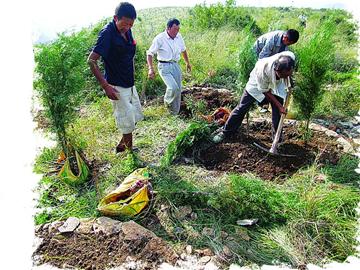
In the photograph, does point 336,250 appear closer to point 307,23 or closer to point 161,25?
point 161,25

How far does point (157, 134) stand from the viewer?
5340 mm

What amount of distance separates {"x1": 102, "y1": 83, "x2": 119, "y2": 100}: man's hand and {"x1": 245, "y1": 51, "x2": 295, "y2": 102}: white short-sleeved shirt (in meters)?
1.79

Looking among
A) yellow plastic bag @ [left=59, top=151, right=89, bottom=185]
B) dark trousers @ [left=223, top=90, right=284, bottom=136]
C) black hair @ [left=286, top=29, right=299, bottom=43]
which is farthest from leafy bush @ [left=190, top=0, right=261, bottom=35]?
yellow plastic bag @ [left=59, top=151, right=89, bottom=185]

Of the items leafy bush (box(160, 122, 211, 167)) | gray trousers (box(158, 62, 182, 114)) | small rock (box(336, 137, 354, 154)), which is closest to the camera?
leafy bush (box(160, 122, 211, 167))

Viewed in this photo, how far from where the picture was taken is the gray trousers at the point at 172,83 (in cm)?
605

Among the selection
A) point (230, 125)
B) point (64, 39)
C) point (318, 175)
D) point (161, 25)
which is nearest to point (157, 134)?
point (230, 125)

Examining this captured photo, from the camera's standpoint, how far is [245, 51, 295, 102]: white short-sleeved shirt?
4320 millimetres

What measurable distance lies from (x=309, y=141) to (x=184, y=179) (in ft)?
6.53

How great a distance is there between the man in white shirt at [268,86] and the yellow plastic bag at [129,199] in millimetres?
1630

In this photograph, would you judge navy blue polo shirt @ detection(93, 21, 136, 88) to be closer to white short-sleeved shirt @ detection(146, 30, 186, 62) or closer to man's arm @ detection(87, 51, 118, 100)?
man's arm @ detection(87, 51, 118, 100)

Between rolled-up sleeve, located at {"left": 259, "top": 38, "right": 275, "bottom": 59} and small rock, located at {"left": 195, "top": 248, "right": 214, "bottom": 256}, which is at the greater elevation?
rolled-up sleeve, located at {"left": 259, "top": 38, "right": 275, "bottom": 59}

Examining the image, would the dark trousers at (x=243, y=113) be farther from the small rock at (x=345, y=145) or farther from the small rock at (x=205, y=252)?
the small rock at (x=205, y=252)

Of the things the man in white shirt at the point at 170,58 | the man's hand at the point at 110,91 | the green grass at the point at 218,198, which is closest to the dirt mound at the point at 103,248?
the green grass at the point at 218,198

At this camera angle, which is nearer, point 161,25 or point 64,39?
point 64,39
